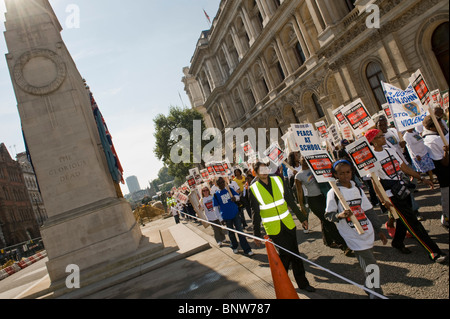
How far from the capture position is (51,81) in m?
8.59

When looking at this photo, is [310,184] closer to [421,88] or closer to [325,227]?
[325,227]

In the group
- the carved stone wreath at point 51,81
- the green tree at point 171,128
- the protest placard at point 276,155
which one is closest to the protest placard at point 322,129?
the protest placard at point 276,155

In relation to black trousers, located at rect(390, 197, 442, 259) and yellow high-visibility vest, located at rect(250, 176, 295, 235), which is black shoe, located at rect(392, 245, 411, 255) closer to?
black trousers, located at rect(390, 197, 442, 259)

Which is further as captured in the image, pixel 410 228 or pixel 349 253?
pixel 349 253

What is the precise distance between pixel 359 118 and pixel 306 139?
2265mm

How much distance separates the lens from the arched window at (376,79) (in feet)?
53.2

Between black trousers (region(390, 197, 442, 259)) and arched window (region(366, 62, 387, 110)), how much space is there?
14020 millimetres

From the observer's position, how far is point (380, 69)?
52.8 feet

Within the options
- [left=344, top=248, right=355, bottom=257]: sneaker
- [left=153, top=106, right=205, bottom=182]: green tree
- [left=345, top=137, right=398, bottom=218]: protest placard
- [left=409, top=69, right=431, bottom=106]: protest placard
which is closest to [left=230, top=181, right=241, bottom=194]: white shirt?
[left=344, top=248, right=355, bottom=257]: sneaker

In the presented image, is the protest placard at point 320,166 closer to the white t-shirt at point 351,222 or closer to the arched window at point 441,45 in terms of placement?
the white t-shirt at point 351,222

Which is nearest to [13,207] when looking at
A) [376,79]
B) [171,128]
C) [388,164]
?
[171,128]
